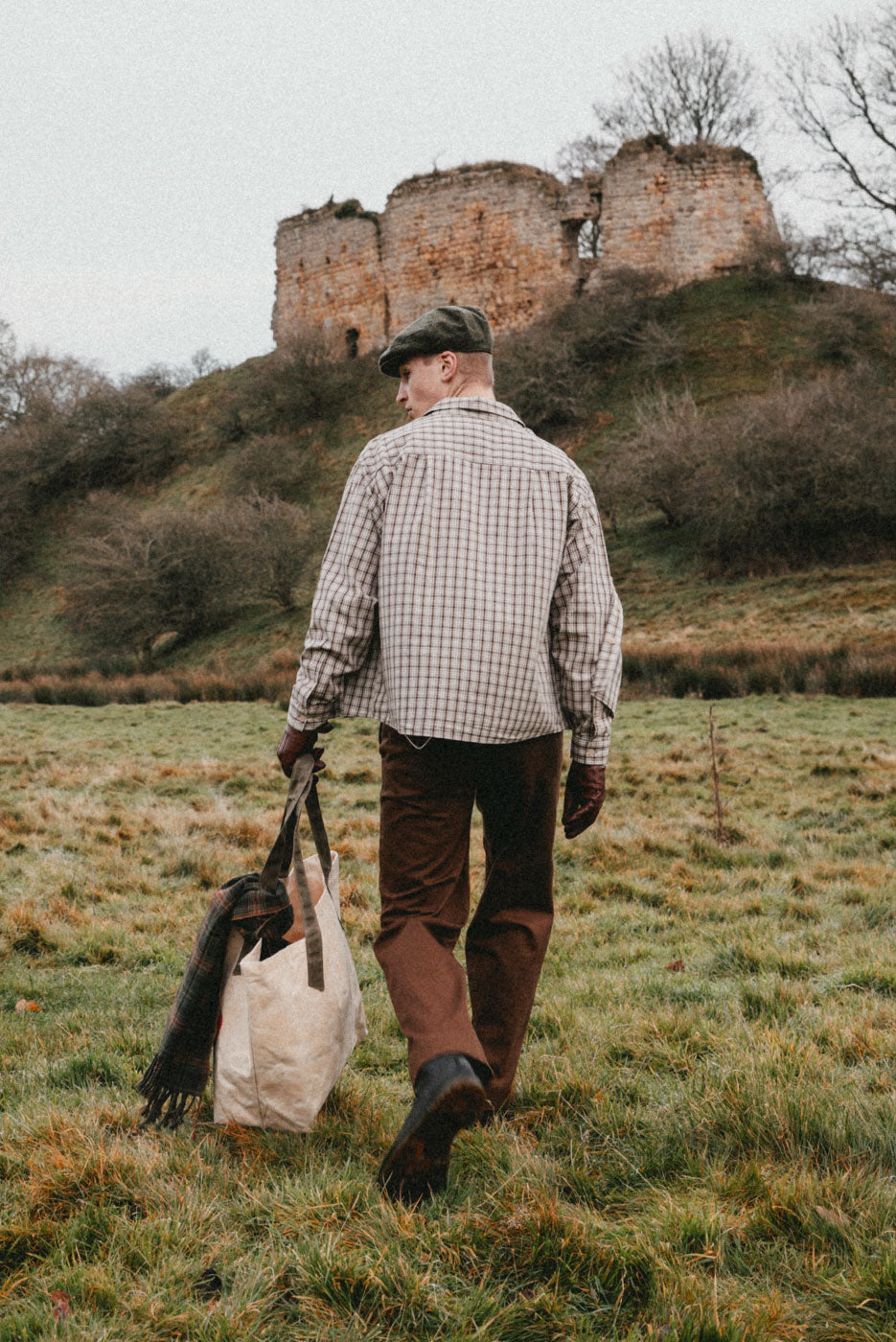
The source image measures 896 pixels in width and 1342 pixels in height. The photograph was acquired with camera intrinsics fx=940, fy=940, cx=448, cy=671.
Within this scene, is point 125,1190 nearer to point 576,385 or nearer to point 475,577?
point 475,577

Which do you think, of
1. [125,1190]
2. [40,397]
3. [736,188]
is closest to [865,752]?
[125,1190]

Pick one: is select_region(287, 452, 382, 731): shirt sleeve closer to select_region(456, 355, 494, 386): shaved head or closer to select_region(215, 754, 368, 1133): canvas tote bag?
select_region(215, 754, 368, 1133): canvas tote bag

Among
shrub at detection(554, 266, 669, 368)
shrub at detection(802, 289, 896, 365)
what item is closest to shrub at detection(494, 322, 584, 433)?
shrub at detection(554, 266, 669, 368)

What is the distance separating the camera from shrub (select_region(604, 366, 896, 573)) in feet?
63.1

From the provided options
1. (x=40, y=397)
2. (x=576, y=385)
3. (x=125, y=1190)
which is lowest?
(x=125, y=1190)

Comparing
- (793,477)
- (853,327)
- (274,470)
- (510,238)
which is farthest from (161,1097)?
(510,238)

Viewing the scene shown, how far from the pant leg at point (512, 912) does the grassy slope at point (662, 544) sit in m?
13.6

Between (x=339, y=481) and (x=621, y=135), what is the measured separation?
73.1 ft

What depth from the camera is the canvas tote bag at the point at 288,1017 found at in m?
2.23

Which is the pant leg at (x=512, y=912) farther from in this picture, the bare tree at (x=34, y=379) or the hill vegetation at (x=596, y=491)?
the bare tree at (x=34, y=379)

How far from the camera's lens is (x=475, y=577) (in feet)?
7.59

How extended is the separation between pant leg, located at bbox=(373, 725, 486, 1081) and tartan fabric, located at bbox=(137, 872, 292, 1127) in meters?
0.31

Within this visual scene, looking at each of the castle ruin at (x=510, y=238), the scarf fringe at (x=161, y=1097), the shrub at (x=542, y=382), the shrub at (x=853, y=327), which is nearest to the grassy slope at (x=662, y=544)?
the shrub at (x=853, y=327)

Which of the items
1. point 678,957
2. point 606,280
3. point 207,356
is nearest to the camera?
point 678,957
